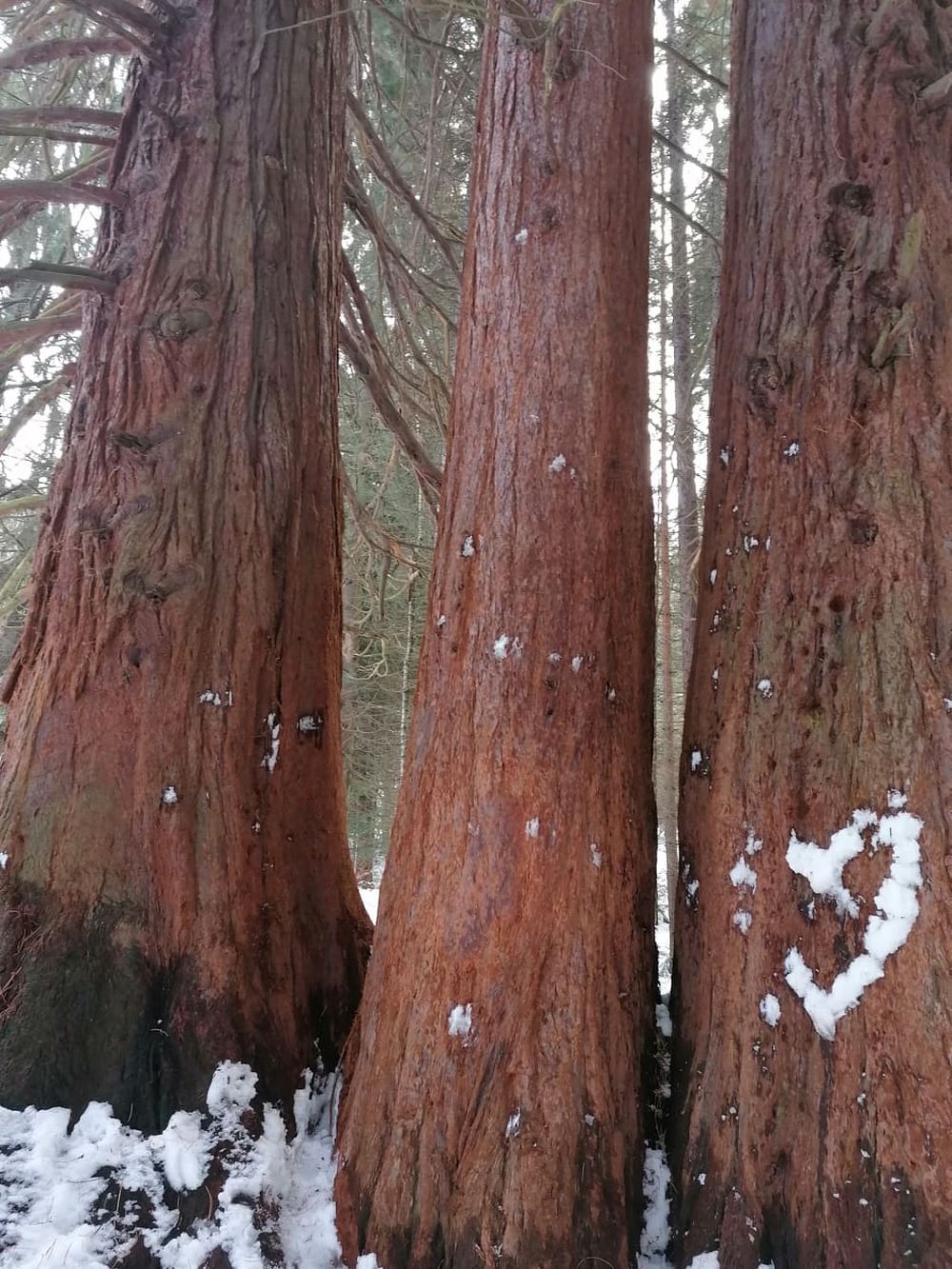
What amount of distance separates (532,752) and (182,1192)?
138cm

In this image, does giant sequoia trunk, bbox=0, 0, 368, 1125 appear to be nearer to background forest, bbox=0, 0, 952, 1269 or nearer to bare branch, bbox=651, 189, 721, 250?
background forest, bbox=0, 0, 952, 1269

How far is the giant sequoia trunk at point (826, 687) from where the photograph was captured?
1.65m

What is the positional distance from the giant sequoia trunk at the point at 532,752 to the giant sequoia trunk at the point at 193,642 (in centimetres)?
48

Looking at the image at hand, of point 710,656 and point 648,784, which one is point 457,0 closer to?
point 710,656

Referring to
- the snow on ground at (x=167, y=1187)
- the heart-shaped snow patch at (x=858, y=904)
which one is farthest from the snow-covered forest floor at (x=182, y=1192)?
the heart-shaped snow patch at (x=858, y=904)

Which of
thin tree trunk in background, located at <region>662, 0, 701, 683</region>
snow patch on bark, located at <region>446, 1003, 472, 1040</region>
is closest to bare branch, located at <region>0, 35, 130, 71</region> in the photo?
snow patch on bark, located at <region>446, 1003, 472, 1040</region>

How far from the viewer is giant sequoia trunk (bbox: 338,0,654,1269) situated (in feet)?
6.04

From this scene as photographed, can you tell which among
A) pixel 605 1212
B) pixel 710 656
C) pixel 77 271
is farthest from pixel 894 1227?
pixel 77 271

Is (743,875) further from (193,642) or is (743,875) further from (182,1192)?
(193,642)

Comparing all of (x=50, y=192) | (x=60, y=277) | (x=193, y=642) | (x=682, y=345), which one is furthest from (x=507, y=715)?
(x=682, y=345)

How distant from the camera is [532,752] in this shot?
81.7 inches

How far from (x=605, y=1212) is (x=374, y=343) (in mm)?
3391

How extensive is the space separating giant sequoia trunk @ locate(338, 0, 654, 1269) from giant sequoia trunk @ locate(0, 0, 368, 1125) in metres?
0.48

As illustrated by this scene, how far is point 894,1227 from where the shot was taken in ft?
5.10
